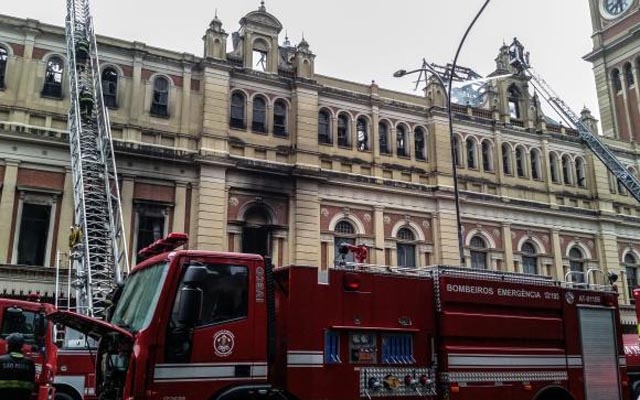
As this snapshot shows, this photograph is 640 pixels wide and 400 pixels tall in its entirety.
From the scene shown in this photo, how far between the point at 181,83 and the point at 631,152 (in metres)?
27.5

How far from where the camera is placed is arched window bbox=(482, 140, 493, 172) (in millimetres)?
32125

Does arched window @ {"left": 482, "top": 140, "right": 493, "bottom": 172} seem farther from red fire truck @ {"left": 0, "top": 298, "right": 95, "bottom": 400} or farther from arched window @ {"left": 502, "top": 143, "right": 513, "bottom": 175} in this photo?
red fire truck @ {"left": 0, "top": 298, "right": 95, "bottom": 400}

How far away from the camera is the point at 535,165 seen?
1330 inches

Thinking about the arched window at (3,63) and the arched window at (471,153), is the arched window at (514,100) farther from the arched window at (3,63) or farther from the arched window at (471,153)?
the arched window at (3,63)

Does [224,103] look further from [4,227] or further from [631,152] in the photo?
[631,152]

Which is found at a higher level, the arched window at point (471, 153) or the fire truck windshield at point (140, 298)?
the arched window at point (471, 153)

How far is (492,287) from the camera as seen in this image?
11.1 meters

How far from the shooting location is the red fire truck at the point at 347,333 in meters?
8.14

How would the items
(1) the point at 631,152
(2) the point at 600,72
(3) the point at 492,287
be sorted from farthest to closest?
1. (2) the point at 600,72
2. (1) the point at 631,152
3. (3) the point at 492,287

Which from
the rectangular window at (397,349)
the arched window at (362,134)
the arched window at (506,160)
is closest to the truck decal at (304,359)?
the rectangular window at (397,349)

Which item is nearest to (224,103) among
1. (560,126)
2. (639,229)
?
(560,126)

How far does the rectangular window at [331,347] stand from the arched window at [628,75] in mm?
40227

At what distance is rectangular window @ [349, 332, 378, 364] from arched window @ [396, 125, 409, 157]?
818 inches

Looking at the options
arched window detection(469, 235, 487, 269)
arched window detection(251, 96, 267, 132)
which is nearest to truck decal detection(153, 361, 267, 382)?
arched window detection(251, 96, 267, 132)
